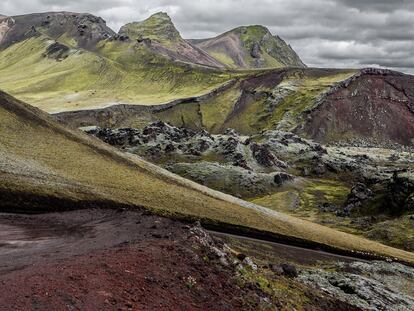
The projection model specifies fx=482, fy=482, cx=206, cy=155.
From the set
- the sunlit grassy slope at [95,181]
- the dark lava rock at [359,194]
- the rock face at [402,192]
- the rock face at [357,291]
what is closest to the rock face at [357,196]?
the dark lava rock at [359,194]

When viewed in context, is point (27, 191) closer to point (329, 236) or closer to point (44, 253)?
point (44, 253)

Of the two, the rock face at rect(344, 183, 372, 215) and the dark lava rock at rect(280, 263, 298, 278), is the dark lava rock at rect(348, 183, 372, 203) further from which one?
the dark lava rock at rect(280, 263, 298, 278)

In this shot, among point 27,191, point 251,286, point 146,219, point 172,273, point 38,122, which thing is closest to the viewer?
point 172,273

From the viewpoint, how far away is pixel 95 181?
8469 cm

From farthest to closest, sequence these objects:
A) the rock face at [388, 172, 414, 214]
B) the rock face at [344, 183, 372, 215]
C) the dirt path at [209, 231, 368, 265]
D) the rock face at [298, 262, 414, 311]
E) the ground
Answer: the rock face at [344, 183, 372, 215] < the rock face at [388, 172, 414, 214] < the dirt path at [209, 231, 368, 265] < the rock face at [298, 262, 414, 311] < the ground

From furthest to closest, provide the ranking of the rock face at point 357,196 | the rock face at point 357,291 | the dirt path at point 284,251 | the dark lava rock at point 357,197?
the rock face at point 357,196
the dark lava rock at point 357,197
the dirt path at point 284,251
the rock face at point 357,291

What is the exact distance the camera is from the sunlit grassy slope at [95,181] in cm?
7638

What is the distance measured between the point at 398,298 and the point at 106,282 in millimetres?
41114

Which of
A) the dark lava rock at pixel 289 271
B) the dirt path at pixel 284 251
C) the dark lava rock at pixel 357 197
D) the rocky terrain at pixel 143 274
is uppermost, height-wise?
the rocky terrain at pixel 143 274

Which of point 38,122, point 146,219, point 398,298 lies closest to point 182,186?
point 38,122

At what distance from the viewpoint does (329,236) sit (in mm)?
96625

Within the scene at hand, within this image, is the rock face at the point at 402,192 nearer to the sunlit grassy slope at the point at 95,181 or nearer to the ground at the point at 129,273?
the sunlit grassy slope at the point at 95,181

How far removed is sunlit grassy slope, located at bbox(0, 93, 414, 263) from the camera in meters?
76.4

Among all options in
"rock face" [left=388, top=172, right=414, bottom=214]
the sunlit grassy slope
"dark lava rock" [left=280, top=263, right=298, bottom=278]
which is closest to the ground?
"dark lava rock" [left=280, top=263, right=298, bottom=278]
